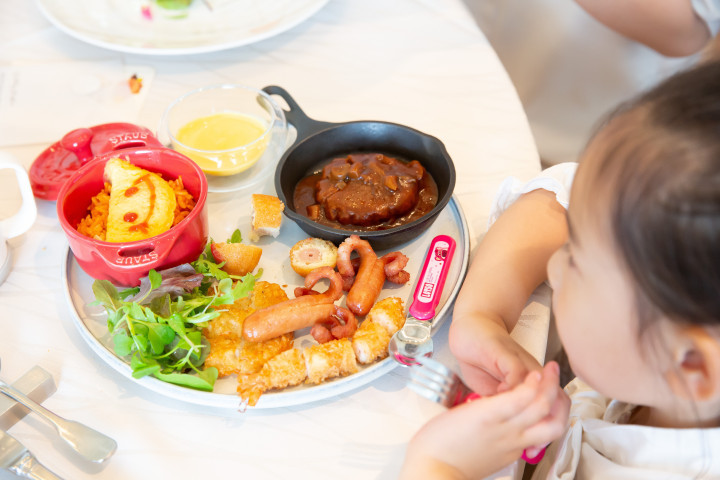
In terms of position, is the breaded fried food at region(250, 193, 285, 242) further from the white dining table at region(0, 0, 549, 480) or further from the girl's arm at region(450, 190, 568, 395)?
the girl's arm at region(450, 190, 568, 395)

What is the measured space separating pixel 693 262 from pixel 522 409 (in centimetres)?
29

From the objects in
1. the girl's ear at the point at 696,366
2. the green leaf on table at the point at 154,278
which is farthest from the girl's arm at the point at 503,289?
the green leaf on table at the point at 154,278

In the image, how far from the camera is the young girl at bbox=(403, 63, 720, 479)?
0.56m

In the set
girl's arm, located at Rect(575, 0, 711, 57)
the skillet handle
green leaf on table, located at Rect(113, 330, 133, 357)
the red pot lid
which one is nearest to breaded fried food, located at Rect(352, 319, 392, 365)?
green leaf on table, located at Rect(113, 330, 133, 357)

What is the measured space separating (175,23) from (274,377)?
3.55ft

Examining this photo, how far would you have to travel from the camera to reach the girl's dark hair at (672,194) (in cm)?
54

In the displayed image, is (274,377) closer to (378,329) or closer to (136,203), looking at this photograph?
(378,329)

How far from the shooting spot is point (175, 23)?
4.99ft

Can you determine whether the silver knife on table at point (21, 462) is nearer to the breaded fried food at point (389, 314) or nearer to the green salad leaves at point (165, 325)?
the green salad leaves at point (165, 325)

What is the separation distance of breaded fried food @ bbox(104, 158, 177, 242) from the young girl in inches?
20.4

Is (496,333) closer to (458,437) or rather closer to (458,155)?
(458,437)

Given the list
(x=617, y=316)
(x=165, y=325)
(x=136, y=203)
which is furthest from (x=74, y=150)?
(x=617, y=316)

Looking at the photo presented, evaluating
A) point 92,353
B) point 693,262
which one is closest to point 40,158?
point 92,353

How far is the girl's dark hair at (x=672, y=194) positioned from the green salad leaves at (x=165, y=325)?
0.57m
